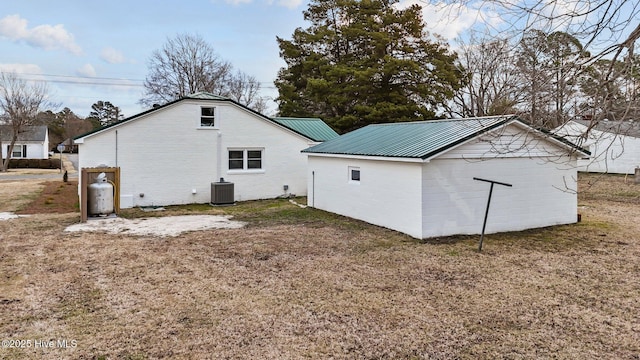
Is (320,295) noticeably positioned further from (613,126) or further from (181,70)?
(181,70)

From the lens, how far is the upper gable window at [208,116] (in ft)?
49.5

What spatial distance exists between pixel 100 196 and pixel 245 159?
5.60 meters

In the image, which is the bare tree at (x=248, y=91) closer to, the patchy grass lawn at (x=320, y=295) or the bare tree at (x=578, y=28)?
the patchy grass lawn at (x=320, y=295)

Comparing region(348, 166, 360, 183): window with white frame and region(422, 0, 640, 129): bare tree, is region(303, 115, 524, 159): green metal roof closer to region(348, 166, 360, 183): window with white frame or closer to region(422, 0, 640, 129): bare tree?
region(348, 166, 360, 183): window with white frame

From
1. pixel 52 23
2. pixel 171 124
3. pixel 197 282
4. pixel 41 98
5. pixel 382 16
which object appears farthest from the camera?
pixel 41 98

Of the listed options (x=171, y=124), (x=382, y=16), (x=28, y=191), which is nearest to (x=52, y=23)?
(x=28, y=191)

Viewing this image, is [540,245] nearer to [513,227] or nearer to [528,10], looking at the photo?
[513,227]

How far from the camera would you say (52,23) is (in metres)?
19.7

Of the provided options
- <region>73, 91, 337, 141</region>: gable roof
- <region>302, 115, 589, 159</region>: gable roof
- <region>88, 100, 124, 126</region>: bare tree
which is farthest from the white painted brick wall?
<region>88, 100, 124, 126</region>: bare tree

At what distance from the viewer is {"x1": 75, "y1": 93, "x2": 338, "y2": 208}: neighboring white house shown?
13656 mm

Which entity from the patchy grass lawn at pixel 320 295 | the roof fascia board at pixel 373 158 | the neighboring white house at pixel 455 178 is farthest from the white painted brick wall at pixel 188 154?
the neighboring white house at pixel 455 178

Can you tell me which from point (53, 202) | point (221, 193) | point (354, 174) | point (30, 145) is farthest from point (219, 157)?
point (30, 145)

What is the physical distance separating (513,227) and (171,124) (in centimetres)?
1140

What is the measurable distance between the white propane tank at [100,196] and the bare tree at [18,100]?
26150mm
